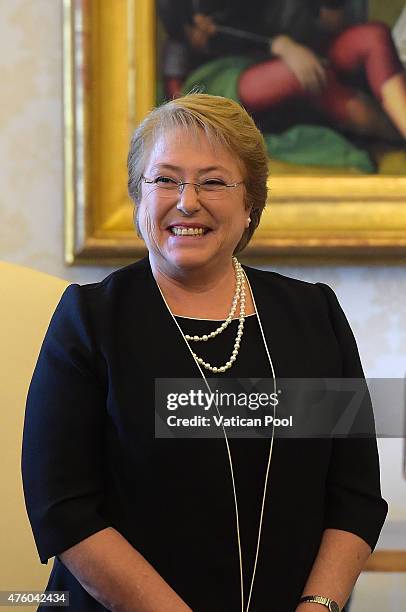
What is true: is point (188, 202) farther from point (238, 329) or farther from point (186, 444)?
point (186, 444)

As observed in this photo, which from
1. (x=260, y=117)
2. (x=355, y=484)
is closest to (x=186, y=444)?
(x=355, y=484)

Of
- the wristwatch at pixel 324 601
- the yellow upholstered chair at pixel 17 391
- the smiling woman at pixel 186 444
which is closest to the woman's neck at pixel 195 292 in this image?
the smiling woman at pixel 186 444

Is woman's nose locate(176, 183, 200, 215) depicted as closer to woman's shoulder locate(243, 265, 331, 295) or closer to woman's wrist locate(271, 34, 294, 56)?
woman's shoulder locate(243, 265, 331, 295)

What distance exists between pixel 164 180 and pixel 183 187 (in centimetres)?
4

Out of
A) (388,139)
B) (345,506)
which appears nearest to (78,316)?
(345,506)

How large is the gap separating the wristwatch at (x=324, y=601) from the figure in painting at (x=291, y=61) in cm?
132

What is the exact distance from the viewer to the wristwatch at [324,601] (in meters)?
1.56

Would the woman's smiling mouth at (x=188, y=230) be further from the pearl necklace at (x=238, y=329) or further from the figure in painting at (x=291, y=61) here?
the figure in painting at (x=291, y=61)

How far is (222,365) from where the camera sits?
63.9 inches

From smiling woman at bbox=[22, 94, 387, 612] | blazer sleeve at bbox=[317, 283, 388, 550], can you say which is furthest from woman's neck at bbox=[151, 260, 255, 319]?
blazer sleeve at bbox=[317, 283, 388, 550]

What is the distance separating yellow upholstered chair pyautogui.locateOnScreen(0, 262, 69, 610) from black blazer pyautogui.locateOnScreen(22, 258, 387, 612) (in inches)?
11.1

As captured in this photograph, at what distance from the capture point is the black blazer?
4.99 feet

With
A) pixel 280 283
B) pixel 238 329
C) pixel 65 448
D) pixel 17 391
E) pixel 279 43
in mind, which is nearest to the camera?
pixel 65 448

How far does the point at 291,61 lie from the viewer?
8.10 feet
